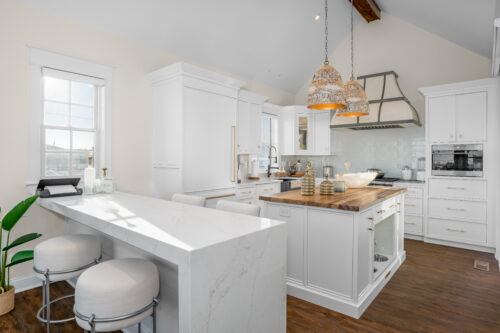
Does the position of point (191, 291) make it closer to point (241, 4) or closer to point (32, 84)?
point (32, 84)

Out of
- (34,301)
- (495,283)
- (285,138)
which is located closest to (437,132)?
(495,283)

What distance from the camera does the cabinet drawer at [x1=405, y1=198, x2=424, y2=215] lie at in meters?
4.62

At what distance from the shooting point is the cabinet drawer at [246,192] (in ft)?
14.4

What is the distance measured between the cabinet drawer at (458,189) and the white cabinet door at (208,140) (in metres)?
3.19

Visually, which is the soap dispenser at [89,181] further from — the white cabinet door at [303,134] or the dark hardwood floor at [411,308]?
the white cabinet door at [303,134]

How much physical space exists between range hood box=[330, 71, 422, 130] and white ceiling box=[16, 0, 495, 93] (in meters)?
1.11

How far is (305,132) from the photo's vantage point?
6.23m

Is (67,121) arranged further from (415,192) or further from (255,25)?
(415,192)

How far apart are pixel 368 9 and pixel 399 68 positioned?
1243 mm

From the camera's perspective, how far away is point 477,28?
3.97 meters

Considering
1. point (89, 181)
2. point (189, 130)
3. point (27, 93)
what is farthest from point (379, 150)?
point (27, 93)

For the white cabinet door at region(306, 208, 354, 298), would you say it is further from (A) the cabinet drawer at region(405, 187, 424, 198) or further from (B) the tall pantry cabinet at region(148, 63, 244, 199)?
(A) the cabinet drawer at region(405, 187, 424, 198)

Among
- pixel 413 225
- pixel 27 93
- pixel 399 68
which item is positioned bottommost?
pixel 413 225

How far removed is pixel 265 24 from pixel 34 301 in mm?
4723
